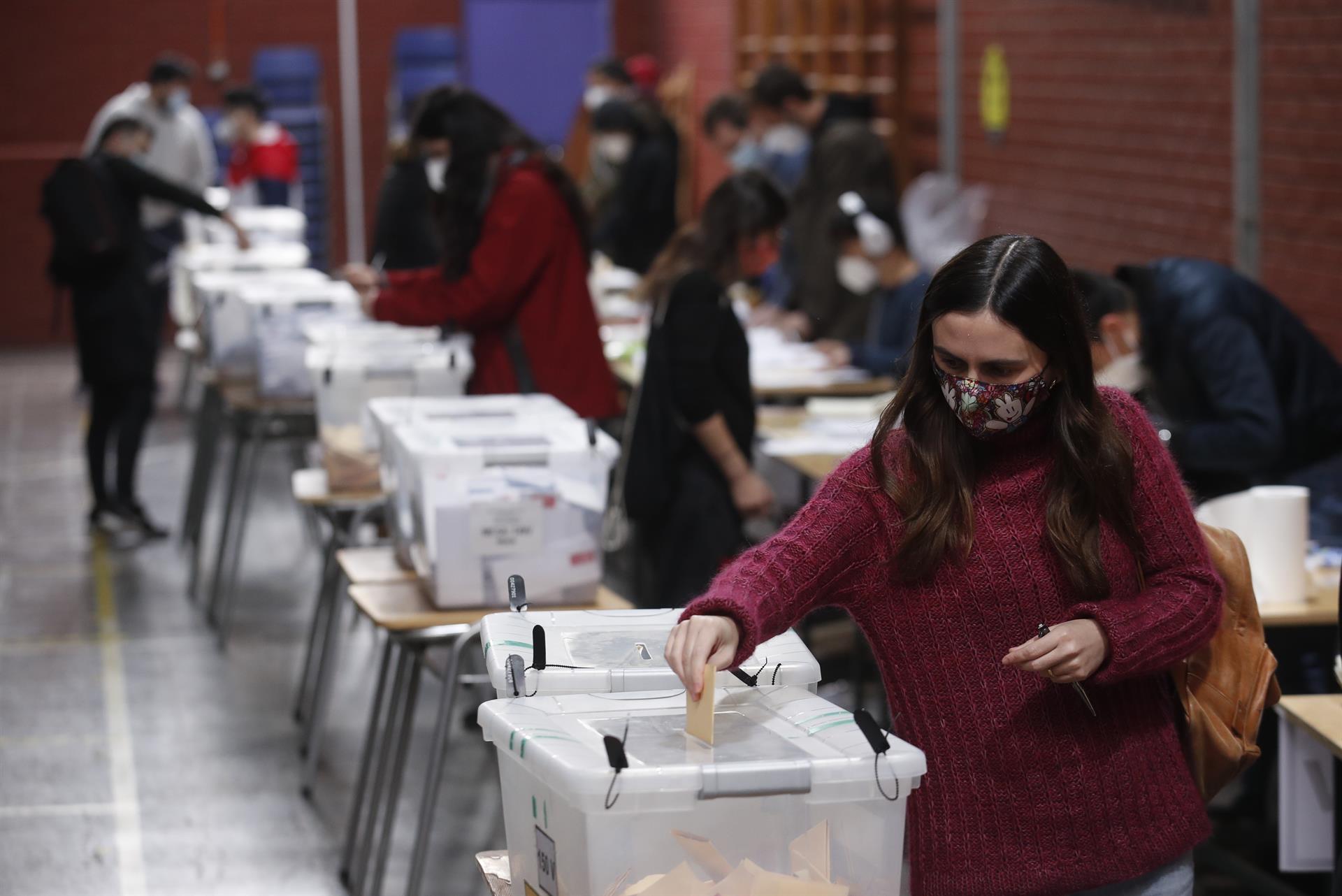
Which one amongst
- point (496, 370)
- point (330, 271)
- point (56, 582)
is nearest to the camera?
point (496, 370)

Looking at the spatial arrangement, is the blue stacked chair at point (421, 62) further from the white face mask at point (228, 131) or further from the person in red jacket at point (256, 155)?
the person in red jacket at point (256, 155)

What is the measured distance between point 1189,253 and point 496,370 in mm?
2840

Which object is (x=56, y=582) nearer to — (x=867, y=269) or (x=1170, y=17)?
(x=867, y=269)

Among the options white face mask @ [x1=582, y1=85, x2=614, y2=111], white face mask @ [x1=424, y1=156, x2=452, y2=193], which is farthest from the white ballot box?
white face mask @ [x1=582, y1=85, x2=614, y2=111]

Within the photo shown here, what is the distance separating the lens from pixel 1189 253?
254 inches

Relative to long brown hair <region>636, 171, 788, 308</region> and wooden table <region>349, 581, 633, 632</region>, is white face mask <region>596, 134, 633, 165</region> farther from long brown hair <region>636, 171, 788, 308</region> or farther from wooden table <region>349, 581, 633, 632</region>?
wooden table <region>349, 581, 633, 632</region>

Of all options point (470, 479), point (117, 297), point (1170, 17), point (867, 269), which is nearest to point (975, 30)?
point (1170, 17)

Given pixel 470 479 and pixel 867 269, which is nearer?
pixel 470 479

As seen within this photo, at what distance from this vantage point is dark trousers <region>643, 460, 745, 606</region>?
4.31 meters

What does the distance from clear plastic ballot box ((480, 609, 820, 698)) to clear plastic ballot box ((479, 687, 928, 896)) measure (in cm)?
19

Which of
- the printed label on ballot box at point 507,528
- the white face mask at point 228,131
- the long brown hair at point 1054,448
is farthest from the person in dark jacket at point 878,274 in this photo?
the white face mask at point 228,131

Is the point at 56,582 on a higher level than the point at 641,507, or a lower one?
lower

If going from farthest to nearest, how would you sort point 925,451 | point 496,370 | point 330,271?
point 330,271, point 496,370, point 925,451

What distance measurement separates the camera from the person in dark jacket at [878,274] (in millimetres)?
5922
